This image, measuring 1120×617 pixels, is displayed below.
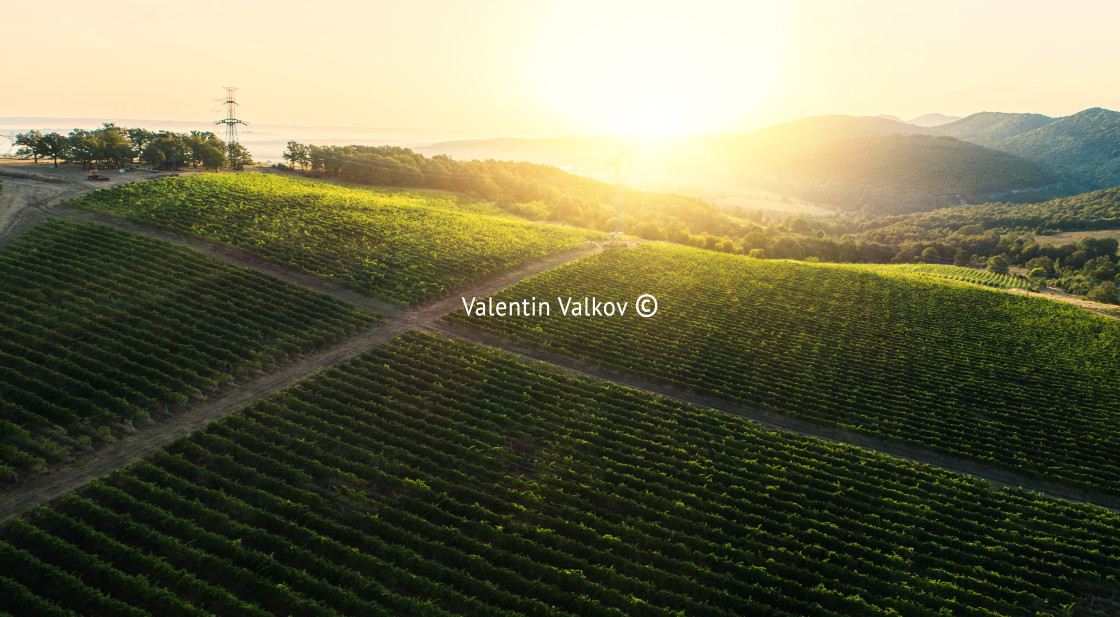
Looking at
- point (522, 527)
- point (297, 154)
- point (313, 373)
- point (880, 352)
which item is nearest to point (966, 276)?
point (880, 352)

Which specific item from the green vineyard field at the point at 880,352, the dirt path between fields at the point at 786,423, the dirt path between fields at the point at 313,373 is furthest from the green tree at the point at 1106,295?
the dirt path between fields at the point at 313,373

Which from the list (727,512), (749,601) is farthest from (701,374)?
(749,601)

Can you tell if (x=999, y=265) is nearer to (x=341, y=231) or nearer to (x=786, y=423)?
(x=786, y=423)

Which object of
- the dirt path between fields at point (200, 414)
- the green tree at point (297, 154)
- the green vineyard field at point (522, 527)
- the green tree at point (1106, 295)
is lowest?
the green vineyard field at point (522, 527)

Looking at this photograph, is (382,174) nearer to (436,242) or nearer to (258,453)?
(436,242)

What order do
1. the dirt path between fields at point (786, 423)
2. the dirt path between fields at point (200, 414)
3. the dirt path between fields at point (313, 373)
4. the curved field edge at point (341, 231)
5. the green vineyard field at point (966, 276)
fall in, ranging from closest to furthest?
1. the dirt path between fields at point (200, 414)
2. the dirt path between fields at point (313, 373)
3. the dirt path between fields at point (786, 423)
4. the curved field edge at point (341, 231)
5. the green vineyard field at point (966, 276)

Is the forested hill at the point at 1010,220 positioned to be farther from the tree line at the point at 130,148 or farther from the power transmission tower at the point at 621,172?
the tree line at the point at 130,148

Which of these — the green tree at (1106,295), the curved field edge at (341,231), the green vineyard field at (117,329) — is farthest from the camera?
the green tree at (1106,295)
